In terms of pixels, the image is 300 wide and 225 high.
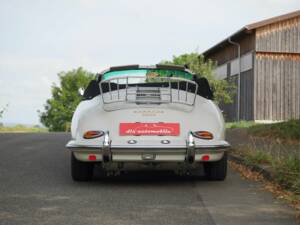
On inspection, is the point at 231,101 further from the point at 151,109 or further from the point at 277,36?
the point at 151,109

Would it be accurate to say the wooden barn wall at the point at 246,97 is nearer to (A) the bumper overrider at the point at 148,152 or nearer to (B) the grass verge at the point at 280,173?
(B) the grass verge at the point at 280,173

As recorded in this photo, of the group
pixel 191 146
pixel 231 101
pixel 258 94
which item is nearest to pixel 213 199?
pixel 191 146

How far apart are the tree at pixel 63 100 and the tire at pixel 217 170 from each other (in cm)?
6097

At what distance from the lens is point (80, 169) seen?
7.20 meters

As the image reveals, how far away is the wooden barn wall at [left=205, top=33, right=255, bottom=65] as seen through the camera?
28.9 m

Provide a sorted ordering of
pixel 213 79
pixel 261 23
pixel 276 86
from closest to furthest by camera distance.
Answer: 1. pixel 261 23
2. pixel 276 86
3. pixel 213 79

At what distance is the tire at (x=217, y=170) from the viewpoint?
289 inches

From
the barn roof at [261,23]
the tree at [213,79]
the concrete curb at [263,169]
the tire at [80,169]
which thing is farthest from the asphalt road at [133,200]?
the tree at [213,79]

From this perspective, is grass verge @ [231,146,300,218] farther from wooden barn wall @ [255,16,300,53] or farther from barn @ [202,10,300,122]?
wooden barn wall @ [255,16,300,53]

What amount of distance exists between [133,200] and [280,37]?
24.1 metres

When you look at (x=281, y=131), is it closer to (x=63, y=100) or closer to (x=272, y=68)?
(x=272, y=68)

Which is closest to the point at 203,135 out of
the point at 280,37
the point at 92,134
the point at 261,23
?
the point at 92,134

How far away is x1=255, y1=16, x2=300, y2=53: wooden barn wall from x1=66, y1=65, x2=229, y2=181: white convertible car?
2169 centimetres

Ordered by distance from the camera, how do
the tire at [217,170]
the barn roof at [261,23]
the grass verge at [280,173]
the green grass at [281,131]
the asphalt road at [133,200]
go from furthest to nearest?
the barn roof at [261,23] < the green grass at [281,131] < the tire at [217,170] < the grass verge at [280,173] < the asphalt road at [133,200]
